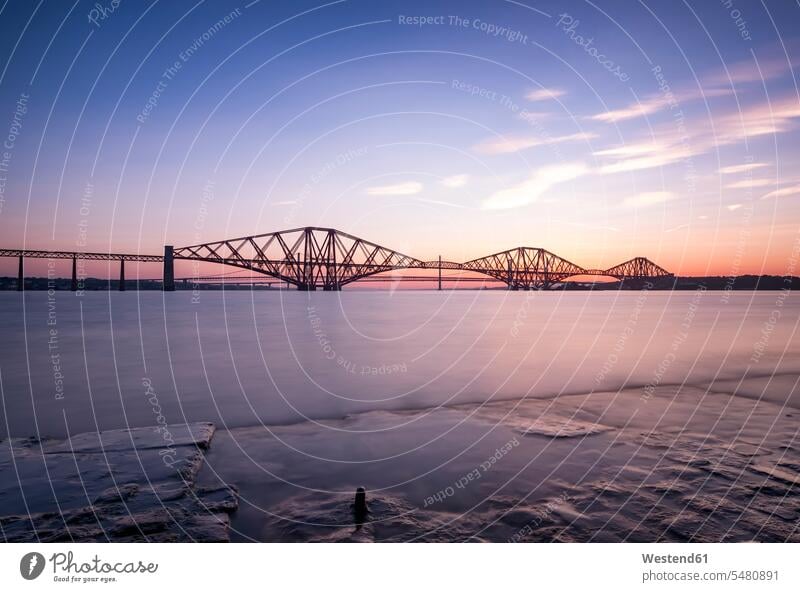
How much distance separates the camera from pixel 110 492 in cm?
460

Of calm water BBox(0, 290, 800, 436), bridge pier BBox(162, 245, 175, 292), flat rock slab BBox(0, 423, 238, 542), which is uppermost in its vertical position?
bridge pier BBox(162, 245, 175, 292)

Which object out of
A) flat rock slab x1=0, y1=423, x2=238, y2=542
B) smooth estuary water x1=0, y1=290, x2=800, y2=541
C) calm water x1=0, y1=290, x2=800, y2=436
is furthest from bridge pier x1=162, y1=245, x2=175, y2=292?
flat rock slab x1=0, y1=423, x2=238, y2=542

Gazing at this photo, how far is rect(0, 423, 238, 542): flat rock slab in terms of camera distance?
394 centimetres

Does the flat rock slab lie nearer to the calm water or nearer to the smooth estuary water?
the smooth estuary water

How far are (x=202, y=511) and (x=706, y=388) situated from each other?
1079cm

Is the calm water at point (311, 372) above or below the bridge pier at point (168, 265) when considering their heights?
below

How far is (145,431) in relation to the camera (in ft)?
22.6

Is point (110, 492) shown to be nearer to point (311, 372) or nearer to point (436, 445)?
point (436, 445)

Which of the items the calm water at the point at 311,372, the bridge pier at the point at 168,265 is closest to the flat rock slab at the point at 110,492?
the calm water at the point at 311,372

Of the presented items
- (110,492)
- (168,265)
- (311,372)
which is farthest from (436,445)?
(168,265)

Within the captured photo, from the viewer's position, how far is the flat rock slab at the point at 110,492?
3.94m

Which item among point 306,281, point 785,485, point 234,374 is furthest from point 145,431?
point 306,281

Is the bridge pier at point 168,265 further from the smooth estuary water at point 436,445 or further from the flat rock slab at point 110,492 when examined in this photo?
the flat rock slab at point 110,492

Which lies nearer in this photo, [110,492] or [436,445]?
[110,492]
